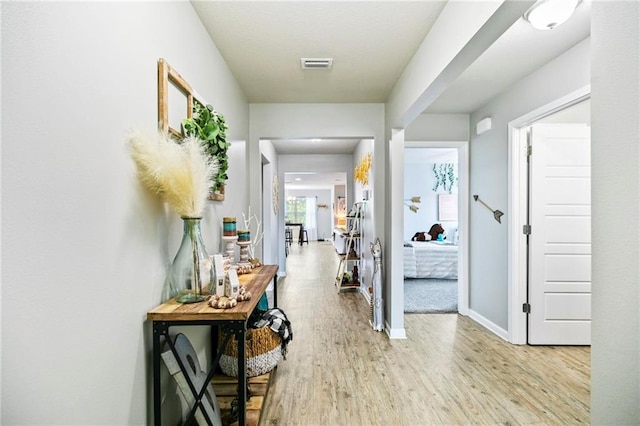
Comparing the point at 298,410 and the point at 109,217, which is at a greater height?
the point at 109,217

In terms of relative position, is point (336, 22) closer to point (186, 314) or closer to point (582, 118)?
point (186, 314)

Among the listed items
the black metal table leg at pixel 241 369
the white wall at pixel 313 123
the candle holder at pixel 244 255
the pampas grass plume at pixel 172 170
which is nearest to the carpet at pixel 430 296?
the white wall at pixel 313 123

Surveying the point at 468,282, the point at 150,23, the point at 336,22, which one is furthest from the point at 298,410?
the point at 468,282

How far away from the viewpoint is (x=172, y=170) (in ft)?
4.00

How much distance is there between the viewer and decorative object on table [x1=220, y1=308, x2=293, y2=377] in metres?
2.02

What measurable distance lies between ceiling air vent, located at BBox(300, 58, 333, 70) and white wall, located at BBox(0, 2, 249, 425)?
1.25m

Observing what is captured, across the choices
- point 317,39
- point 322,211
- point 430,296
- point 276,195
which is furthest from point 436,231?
point 322,211

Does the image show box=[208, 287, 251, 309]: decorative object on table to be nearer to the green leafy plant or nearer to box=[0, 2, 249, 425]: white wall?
box=[0, 2, 249, 425]: white wall

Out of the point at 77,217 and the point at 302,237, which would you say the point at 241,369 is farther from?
the point at 302,237

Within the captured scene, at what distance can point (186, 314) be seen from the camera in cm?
125

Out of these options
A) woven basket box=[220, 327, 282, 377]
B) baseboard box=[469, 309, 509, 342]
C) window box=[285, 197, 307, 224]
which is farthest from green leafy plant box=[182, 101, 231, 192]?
window box=[285, 197, 307, 224]

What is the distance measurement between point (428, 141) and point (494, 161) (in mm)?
799

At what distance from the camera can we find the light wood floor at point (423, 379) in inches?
76.0

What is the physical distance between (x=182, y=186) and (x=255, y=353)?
1.30 m
